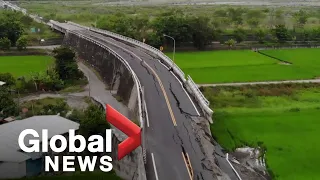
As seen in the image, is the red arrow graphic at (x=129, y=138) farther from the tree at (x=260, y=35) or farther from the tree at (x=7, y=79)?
the tree at (x=260, y=35)

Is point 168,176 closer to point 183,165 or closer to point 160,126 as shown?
→ point 183,165

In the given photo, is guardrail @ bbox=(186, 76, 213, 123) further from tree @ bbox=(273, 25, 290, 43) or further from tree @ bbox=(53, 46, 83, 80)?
tree @ bbox=(273, 25, 290, 43)

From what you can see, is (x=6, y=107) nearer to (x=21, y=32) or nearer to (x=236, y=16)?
(x=21, y=32)

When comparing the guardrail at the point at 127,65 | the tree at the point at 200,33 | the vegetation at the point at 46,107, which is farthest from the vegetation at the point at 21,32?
the vegetation at the point at 46,107

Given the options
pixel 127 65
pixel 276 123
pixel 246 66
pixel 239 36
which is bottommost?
pixel 276 123

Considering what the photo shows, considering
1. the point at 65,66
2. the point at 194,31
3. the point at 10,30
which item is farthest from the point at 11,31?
the point at 194,31

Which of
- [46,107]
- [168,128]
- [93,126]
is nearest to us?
[93,126]
